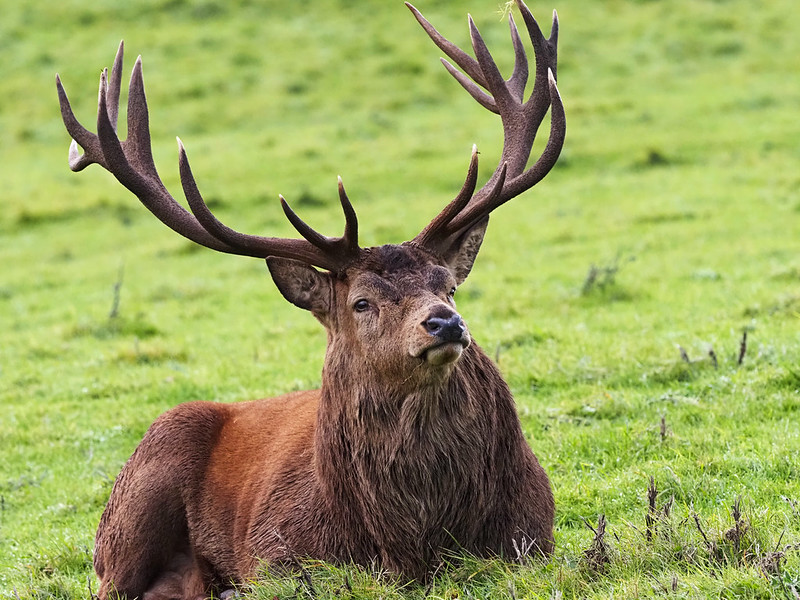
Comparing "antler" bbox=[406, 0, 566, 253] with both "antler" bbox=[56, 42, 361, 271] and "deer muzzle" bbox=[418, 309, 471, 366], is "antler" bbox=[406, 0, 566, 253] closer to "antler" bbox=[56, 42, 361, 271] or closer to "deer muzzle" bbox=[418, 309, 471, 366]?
"antler" bbox=[56, 42, 361, 271]

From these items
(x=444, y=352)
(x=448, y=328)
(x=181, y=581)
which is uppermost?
(x=448, y=328)

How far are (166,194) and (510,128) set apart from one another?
1.88 meters

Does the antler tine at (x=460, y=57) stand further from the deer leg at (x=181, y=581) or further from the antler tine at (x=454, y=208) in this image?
the deer leg at (x=181, y=581)

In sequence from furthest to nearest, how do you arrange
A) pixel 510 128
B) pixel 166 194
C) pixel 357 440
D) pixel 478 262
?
pixel 478 262 < pixel 510 128 < pixel 166 194 < pixel 357 440

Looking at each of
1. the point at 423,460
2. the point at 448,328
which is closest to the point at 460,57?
the point at 448,328

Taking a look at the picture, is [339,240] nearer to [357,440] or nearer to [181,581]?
[357,440]

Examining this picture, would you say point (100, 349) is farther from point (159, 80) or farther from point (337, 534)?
point (159, 80)

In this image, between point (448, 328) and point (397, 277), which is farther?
point (397, 277)

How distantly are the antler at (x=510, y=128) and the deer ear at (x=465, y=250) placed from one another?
0.16ft

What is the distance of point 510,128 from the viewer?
623 centimetres

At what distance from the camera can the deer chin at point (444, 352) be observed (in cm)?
477

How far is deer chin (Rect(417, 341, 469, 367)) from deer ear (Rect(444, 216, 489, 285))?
0.97 metres

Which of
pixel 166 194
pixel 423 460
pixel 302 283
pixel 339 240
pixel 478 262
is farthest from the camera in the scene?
pixel 478 262

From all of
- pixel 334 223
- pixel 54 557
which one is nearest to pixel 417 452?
pixel 54 557
